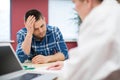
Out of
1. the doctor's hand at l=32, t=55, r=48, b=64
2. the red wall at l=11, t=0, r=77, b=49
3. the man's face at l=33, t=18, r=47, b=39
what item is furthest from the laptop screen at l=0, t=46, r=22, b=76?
the red wall at l=11, t=0, r=77, b=49

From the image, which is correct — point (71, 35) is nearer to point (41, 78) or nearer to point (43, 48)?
point (43, 48)

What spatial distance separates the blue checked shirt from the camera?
2355 millimetres

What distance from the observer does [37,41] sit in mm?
2404

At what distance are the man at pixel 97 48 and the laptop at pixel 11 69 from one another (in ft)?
1.87

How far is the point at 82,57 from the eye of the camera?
0.70 meters

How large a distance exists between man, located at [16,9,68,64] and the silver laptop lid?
26.2 inches

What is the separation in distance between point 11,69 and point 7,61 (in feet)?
0.21

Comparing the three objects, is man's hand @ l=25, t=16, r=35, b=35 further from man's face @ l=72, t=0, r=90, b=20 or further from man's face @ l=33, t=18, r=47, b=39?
man's face @ l=72, t=0, r=90, b=20

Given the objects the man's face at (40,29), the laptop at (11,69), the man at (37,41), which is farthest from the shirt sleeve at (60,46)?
the laptop at (11,69)

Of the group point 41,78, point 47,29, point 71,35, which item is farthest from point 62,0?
point 41,78

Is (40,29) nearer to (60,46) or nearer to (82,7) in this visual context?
(60,46)

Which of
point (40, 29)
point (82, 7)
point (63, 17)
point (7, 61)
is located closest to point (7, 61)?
point (7, 61)

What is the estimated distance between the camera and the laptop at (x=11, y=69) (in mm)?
1307

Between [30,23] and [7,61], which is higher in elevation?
[30,23]
